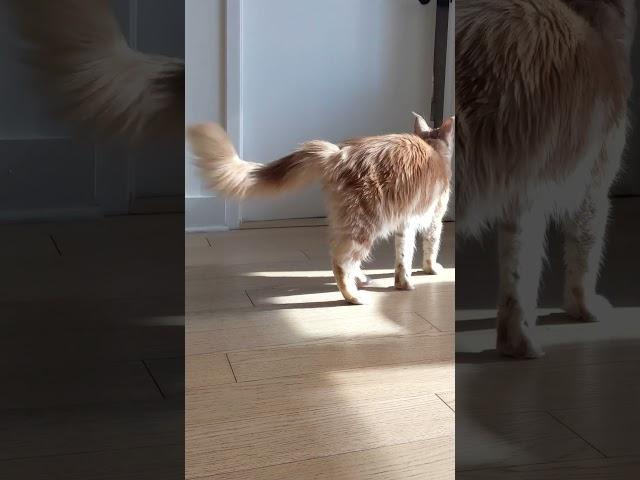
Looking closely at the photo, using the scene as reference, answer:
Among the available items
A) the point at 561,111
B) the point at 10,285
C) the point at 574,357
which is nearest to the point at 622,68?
the point at 561,111

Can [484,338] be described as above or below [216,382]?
above

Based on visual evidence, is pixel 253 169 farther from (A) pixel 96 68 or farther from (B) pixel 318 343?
(A) pixel 96 68

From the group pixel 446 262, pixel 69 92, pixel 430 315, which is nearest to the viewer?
pixel 69 92

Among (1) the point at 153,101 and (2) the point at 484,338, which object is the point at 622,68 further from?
(1) the point at 153,101

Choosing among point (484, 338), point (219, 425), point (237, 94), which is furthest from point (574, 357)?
point (237, 94)

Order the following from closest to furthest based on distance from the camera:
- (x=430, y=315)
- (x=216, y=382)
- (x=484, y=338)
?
1. (x=484, y=338)
2. (x=216, y=382)
3. (x=430, y=315)

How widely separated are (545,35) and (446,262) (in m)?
1.92

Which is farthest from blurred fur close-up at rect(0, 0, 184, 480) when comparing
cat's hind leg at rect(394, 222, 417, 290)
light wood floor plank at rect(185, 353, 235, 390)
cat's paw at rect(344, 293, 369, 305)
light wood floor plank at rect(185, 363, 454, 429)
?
cat's hind leg at rect(394, 222, 417, 290)

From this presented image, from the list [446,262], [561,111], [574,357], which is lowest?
[446,262]

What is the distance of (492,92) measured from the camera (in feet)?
2.58

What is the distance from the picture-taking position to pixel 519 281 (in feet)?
2.70

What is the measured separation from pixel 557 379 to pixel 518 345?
1.8 inches

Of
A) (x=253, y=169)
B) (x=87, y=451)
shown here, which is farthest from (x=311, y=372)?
(x=87, y=451)

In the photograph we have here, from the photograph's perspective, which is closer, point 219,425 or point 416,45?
point 219,425
